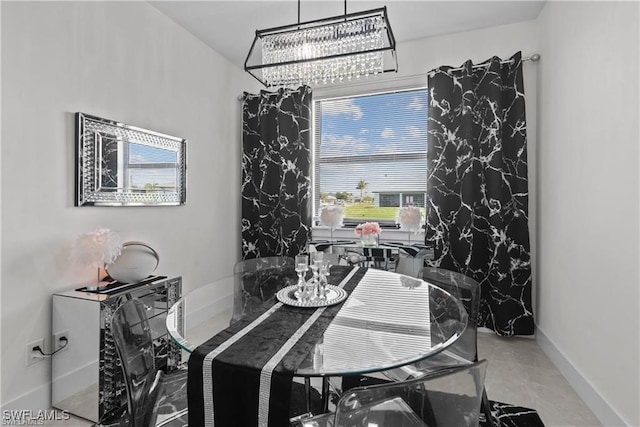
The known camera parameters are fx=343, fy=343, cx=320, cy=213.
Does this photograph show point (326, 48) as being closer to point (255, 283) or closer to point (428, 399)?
point (255, 283)

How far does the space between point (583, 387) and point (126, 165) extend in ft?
11.0

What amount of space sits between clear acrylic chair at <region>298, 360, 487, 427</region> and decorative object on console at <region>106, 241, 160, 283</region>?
182cm

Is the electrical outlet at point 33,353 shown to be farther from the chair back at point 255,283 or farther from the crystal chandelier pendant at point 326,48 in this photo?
the crystal chandelier pendant at point 326,48

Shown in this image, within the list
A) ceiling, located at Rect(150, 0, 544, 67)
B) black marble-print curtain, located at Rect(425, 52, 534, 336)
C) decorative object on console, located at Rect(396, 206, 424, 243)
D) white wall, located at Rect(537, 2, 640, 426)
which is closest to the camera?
white wall, located at Rect(537, 2, 640, 426)

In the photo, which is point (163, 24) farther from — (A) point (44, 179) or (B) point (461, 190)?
(B) point (461, 190)

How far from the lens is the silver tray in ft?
5.09

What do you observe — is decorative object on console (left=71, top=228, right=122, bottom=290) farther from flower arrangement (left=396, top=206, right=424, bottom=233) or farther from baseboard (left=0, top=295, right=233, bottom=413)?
flower arrangement (left=396, top=206, right=424, bottom=233)

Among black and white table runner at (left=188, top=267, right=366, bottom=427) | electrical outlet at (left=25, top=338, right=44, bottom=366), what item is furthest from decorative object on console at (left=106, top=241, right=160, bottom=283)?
black and white table runner at (left=188, top=267, right=366, bottom=427)

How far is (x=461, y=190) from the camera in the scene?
3045mm

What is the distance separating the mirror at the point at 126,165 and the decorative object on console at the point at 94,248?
0.27 meters

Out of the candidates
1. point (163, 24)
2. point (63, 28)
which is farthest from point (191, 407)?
point (163, 24)

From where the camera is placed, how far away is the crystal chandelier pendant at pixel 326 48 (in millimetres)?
1915

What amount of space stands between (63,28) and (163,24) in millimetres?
947

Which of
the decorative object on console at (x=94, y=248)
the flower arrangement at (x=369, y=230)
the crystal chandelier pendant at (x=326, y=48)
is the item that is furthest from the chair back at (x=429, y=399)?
the flower arrangement at (x=369, y=230)
